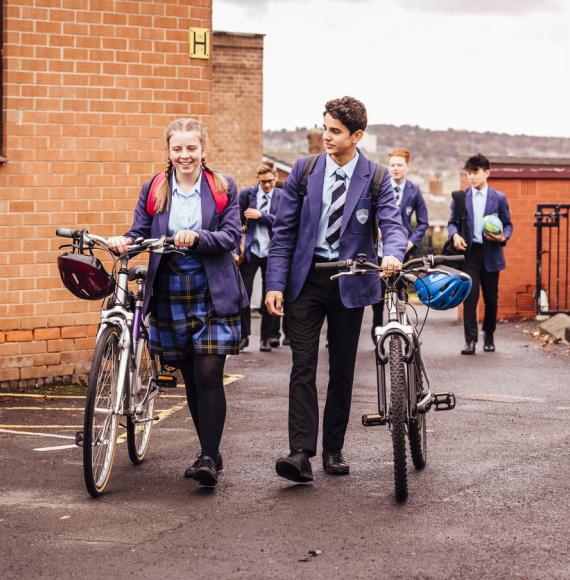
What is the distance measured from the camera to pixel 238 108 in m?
33.4

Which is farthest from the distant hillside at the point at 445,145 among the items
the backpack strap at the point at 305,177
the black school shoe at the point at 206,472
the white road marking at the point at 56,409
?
the black school shoe at the point at 206,472

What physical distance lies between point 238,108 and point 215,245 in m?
27.8

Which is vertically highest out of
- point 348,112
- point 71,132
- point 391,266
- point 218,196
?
point 71,132

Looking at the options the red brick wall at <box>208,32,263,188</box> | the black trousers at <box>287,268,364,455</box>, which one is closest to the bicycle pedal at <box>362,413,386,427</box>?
the black trousers at <box>287,268,364,455</box>

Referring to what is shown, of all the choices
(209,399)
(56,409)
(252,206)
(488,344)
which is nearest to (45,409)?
(56,409)

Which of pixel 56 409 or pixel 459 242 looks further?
pixel 459 242

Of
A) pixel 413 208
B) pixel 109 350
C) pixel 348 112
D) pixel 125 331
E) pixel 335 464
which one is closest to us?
pixel 109 350

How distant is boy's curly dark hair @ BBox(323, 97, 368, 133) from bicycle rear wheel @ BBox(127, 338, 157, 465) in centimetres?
159

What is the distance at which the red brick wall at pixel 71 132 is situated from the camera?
9.34 metres

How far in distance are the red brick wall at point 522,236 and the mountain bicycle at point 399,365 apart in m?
11.1

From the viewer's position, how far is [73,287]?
6.17 m

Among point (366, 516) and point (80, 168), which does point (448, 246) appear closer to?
point (80, 168)

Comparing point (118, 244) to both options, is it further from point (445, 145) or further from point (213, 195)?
point (445, 145)

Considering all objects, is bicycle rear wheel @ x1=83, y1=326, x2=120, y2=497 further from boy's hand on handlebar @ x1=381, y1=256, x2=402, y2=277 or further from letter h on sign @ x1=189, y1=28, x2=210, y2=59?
letter h on sign @ x1=189, y1=28, x2=210, y2=59
